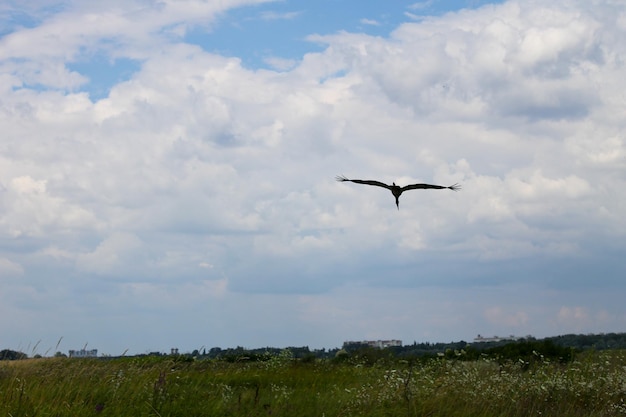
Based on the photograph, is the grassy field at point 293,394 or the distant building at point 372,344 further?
the distant building at point 372,344

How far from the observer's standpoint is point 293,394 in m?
15.4

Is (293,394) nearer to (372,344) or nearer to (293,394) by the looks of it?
(293,394)

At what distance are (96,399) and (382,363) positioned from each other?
13432mm

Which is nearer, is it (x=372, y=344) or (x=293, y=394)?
(x=293, y=394)

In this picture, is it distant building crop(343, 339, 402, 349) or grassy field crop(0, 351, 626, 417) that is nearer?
grassy field crop(0, 351, 626, 417)

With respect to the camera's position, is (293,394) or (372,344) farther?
(372,344)

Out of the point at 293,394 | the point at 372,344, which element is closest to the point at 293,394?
the point at 293,394

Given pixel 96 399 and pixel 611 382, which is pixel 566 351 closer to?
pixel 611 382

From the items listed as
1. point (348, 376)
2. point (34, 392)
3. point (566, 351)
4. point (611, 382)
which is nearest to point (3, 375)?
point (34, 392)

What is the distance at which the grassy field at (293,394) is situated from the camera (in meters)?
12.4

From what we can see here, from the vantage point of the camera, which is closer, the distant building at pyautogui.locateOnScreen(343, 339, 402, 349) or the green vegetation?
the green vegetation

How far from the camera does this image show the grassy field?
1238 cm

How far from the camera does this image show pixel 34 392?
Result: 485 inches

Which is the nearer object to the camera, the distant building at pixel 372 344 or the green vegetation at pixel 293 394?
the green vegetation at pixel 293 394
